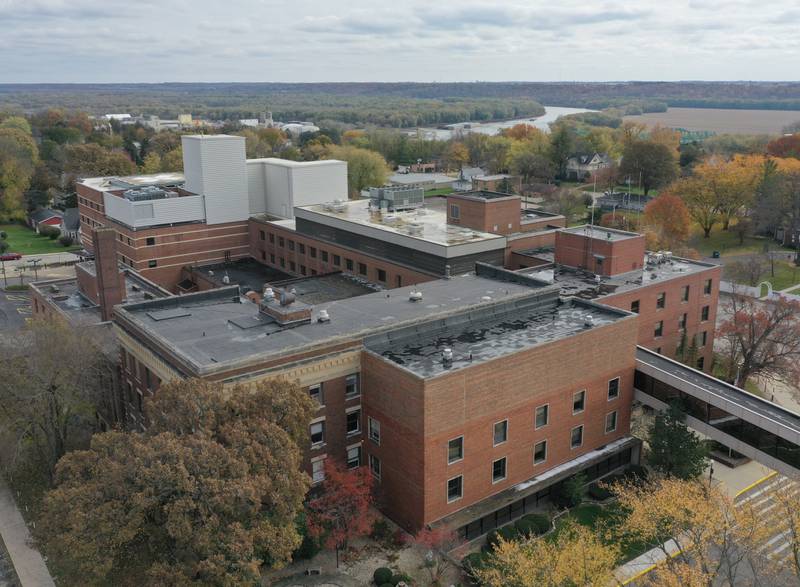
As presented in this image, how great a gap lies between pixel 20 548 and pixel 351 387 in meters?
22.0

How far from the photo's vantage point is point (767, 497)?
1807 inches

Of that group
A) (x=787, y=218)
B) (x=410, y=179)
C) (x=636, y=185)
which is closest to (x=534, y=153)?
(x=636, y=185)

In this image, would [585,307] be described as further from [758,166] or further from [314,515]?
[758,166]

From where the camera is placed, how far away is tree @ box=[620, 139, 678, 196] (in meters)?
148

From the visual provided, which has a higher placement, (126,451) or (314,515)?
(126,451)

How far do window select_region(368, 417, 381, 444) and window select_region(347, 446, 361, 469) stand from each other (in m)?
1.35

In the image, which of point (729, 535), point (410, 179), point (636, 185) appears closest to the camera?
point (729, 535)

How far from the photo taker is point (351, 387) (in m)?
43.8

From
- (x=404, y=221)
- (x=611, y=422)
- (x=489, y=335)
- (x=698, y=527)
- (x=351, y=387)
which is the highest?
(x=404, y=221)

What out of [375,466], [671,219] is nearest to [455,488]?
[375,466]

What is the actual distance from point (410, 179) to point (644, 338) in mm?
84161

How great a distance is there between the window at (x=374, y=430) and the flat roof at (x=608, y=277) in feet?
70.5

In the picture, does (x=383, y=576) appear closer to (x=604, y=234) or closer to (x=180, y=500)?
(x=180, y=500)

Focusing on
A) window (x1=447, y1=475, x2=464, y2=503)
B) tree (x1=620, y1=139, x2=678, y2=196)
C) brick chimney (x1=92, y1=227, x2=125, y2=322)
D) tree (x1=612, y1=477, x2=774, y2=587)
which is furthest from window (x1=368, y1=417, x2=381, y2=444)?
tree (x1=620, y1=139, x2=678, y2=196)
